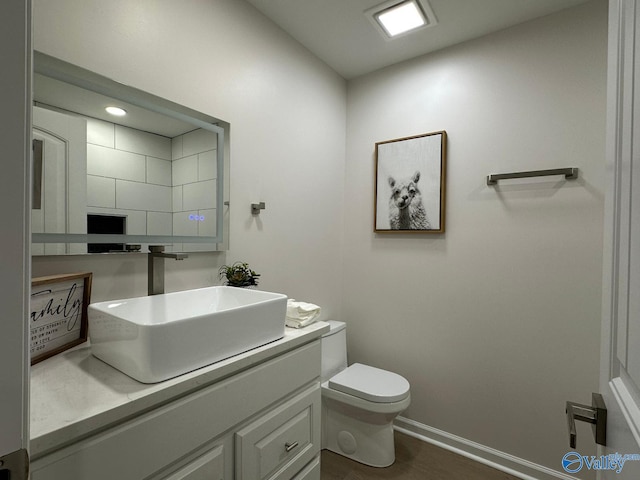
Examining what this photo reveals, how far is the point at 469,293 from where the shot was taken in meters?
1.91

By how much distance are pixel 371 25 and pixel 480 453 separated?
2.55 m

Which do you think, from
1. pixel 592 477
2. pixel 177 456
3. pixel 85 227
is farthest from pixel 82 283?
pixel 592 477

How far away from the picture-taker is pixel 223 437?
899 millimetres

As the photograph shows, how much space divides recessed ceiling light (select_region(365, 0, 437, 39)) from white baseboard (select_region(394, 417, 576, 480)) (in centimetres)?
242

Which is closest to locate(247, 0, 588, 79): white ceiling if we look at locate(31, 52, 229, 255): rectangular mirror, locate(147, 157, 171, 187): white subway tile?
locate(31, 52, 229, 255): rectangular mirror

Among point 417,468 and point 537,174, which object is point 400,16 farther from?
point 417,468

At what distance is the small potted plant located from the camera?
1.46 meters

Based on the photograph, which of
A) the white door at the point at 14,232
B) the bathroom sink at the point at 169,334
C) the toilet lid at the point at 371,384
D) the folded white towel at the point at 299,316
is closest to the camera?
the white door at the point at 14,232

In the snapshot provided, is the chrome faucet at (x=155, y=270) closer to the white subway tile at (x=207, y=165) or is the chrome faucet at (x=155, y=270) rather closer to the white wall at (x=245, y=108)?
the white wall at (x=245, y=108)

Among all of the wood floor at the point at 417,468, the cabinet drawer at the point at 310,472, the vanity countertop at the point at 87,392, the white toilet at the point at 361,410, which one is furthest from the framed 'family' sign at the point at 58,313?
the wood floor at the point at 417,468

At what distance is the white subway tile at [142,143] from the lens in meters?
1.16

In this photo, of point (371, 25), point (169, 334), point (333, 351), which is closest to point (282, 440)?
point (169, 334)

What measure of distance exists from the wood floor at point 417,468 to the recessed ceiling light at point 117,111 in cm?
198

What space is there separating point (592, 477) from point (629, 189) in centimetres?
187
